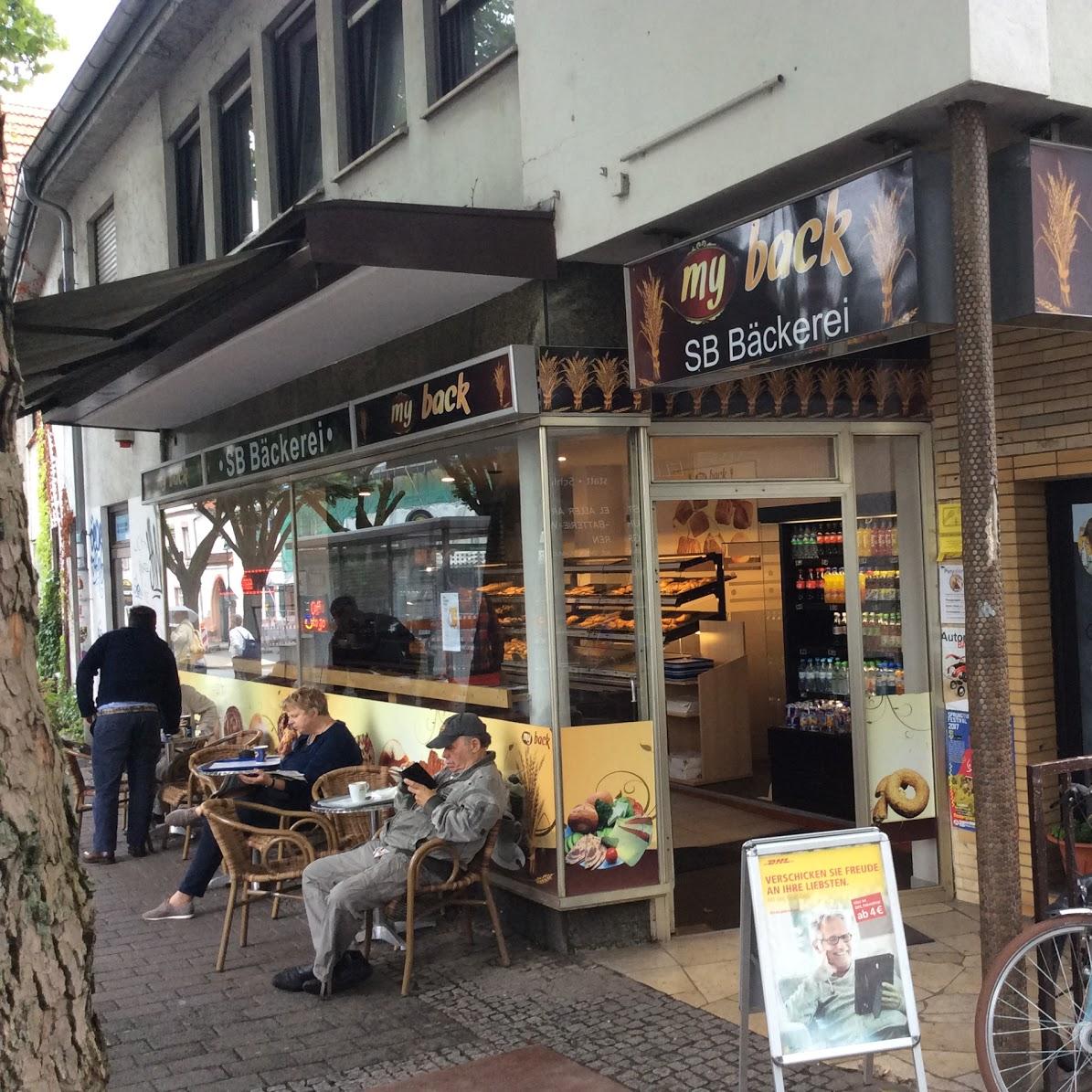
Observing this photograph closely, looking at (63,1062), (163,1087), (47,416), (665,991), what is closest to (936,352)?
(665,991)

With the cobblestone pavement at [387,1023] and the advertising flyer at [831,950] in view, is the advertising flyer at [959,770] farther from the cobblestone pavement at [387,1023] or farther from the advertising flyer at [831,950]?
the advertising flyer at [831,950]

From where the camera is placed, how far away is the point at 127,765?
9.17 metres

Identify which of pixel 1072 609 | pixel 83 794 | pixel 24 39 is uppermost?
pixel 24 39

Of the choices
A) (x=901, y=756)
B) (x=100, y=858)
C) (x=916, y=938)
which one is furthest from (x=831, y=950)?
(x=100, y=858)

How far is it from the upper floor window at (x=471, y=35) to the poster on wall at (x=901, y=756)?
439 cm

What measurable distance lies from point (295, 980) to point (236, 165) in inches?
308

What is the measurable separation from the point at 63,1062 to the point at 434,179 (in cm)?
634

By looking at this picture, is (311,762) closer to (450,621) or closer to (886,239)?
(450,621)

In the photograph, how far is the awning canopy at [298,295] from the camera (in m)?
5.66

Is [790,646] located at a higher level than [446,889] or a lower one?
Result: higher

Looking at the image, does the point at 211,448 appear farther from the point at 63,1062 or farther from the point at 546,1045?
the point at 63,1062

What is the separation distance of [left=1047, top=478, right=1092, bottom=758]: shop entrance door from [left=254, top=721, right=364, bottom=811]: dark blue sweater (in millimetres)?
4040

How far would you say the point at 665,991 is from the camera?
18.2 feet

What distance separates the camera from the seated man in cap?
568 cm
